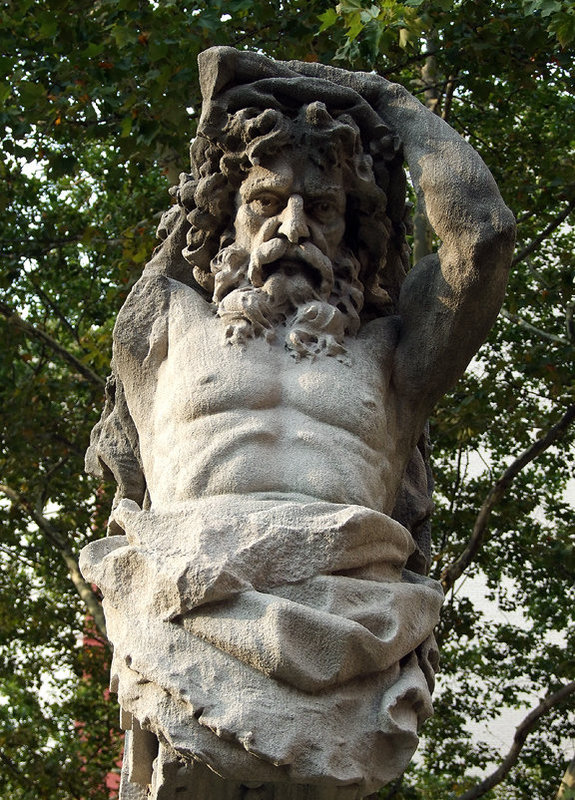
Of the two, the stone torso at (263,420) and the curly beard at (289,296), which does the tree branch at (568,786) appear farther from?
the curly beard at (289,296)

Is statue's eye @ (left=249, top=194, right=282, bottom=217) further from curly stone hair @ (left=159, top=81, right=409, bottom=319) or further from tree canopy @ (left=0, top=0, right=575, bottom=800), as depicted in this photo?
tree canopy @ (left=0, top=0, right=575, bottom=800)

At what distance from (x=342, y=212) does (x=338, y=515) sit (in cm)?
138

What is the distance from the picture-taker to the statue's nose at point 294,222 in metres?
4.01

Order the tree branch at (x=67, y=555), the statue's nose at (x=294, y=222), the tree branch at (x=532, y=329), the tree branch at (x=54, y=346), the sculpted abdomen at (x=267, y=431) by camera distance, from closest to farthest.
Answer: the sculpted abdomen at (x=267, y=431), the statue's nose at (x=294, y=222), the tree branch at (x=67, y=555), the tree branch at (x=54, y=346), the tree branch at (x=532, y=329)

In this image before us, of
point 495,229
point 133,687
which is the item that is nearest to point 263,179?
point 495,229

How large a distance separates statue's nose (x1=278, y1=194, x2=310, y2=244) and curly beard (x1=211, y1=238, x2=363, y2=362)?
1.5 inches

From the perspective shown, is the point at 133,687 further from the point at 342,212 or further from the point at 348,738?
the point at 342,212

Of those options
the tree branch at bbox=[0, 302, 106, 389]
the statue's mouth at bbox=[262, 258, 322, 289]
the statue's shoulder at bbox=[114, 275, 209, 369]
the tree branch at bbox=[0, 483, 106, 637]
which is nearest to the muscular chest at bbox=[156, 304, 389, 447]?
the statue's shoulder at bbox=[114, 275, 209, 369]

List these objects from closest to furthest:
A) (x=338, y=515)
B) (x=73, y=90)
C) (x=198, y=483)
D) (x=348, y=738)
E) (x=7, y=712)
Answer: (x=348, y=738), (x=338, y=515), (x=198, y=483), (x=73, y=90), (x=7, y=712)

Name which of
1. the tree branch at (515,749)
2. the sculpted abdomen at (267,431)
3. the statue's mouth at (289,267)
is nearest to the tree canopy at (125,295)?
the tree branch at (515,749)

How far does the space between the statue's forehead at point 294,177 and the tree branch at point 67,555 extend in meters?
4.99

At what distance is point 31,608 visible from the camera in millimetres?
11062

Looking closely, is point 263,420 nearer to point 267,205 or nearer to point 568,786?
point 267,205

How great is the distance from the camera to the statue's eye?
4.14m
